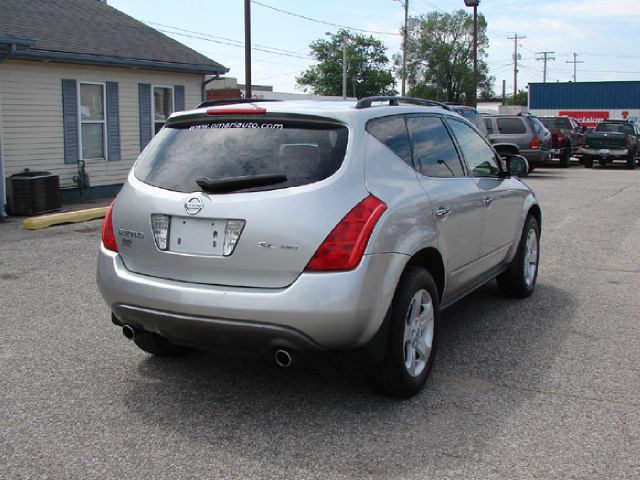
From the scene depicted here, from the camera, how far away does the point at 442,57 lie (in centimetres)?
9469

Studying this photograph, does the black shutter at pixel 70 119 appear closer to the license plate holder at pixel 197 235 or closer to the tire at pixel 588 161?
the license plate holder at pixel 197 235

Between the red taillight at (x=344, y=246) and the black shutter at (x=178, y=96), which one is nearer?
the red taillight at (x=344, y=246)

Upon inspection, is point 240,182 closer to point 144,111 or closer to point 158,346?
point 158,346

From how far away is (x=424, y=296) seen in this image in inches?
173

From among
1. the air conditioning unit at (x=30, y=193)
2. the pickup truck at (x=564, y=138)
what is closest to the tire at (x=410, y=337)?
the air conditioning unit at (x=30, y=193)

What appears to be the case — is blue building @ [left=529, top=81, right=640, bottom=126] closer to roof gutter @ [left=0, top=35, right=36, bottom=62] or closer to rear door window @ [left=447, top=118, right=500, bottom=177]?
roof gutter @ [left=0, top=35, right=36, bottom=62]

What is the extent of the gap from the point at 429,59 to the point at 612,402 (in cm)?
9586

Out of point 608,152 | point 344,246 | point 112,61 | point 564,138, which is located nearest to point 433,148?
point 344,246

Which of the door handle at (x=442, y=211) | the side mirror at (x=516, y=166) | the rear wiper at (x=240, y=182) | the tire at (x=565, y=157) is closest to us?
the rear wiper at (x=240, y=182)

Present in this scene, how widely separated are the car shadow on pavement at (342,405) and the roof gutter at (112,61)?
9078 mm

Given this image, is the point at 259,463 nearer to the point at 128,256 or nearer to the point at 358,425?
the point at 358,425

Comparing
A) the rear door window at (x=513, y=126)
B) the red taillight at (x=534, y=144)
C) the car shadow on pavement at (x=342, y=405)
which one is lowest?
the car shadow on pavement at (x=342, y=405)

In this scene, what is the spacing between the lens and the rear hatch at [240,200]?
372cm

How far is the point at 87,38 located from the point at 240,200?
42.3ft
